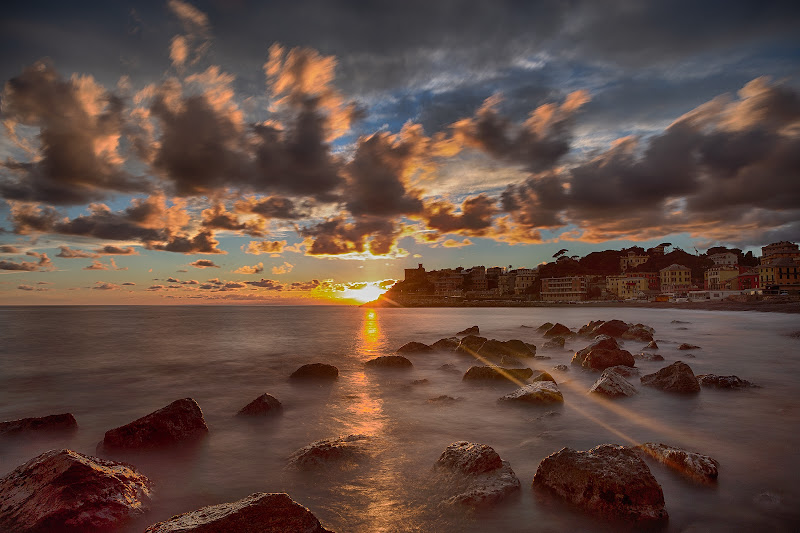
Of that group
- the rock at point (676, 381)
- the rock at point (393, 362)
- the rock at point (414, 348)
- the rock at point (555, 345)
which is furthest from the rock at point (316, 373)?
the rock at point (555, 345)

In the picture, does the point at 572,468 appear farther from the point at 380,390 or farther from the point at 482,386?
the point at 380,390

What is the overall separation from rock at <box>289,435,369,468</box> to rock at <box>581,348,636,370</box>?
1190 centimetres

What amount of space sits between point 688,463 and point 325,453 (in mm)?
6023

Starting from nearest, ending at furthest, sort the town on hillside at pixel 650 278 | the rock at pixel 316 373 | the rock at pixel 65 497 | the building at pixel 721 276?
the rock at pixel 65 497, the rock at pixel 316 373, the town on hillside at pixel 650 278, the building at pixel 721 276

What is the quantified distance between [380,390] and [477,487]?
860 cm

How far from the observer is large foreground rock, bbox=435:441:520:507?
5.41 meters

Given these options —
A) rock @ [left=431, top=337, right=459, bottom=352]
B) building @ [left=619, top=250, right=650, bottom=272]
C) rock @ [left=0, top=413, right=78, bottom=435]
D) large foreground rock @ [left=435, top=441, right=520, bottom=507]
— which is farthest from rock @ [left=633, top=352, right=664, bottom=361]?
building @ [left=619, top=250, right=650, bottom=272]

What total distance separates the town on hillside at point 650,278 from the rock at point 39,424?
10760cm

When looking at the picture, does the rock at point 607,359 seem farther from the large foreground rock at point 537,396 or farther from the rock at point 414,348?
the rock at point 414,348

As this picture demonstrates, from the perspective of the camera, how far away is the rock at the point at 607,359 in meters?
15.6

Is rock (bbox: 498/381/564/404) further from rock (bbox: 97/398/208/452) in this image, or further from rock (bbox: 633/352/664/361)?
rock (bbox: 633/352/664/361)

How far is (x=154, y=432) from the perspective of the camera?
26.4 ft

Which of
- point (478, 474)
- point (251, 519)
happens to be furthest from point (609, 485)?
point (251, 519)

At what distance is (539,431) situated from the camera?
8.63 metres
